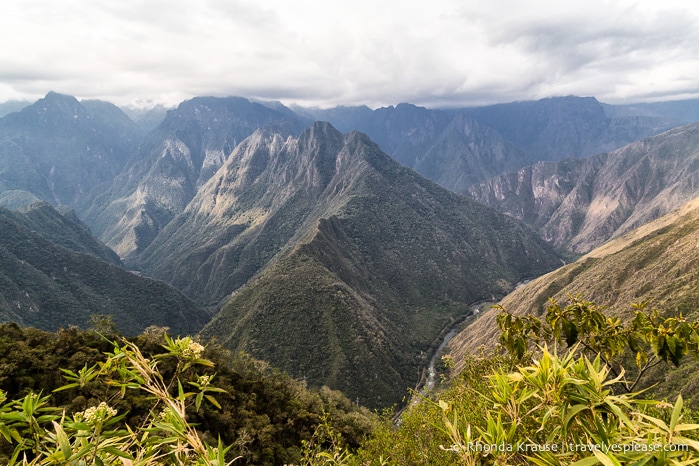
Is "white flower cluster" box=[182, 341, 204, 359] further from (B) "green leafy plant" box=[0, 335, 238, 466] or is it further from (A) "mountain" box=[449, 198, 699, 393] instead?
(A) "mountain" box=[449, 198, 699, 393]

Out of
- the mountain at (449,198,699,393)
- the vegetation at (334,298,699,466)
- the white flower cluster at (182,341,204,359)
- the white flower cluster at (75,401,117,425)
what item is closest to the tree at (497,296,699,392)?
the vegetation at (334,298,699,466)

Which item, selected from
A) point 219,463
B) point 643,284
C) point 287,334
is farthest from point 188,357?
point 287,334

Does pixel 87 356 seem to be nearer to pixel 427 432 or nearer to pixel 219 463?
pixel 427 432

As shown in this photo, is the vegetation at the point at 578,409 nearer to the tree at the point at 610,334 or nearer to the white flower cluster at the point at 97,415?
the tree at the point at 610,334

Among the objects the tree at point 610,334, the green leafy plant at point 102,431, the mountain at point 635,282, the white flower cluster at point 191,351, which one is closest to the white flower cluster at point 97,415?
the green leafy plant at point 102,431

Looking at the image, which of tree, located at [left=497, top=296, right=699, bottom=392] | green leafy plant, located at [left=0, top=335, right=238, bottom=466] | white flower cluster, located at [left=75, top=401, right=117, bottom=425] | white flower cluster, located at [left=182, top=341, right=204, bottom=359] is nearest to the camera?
green leafy plant, located at [left=0, top=335, right=238, bottom=466]

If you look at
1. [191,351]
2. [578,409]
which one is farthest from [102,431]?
[578,409]

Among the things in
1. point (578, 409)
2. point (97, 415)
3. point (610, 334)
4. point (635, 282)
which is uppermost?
point (578, 409)

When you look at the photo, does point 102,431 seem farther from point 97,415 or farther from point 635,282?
point 635,282
